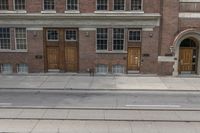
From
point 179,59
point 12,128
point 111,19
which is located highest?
point 111,19

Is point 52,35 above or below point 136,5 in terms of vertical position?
below

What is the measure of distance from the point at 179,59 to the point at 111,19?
6771 millimetres

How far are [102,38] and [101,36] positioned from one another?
0.63ft

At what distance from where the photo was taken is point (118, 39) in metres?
23.8

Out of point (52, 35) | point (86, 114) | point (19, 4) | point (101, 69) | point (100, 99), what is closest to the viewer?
point (86, 114)

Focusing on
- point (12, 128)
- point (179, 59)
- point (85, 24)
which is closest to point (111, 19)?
point (85, 24)

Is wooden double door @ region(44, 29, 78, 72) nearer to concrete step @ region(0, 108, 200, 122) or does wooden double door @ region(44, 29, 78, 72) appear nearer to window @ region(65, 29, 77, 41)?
window @ region(65, 29, 77, 41)

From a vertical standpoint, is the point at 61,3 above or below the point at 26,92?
above

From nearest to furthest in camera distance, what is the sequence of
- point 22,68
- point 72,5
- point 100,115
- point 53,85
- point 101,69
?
point 100,115, point 53,85, point 72,5, point 101,69, point 22,68

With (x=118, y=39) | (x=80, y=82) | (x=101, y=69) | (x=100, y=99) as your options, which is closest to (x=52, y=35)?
(x=101, y=69)

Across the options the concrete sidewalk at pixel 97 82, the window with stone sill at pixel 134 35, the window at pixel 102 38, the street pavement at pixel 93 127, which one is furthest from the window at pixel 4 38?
the street pavement at pixel 93 127

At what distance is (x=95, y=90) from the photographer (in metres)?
19.2

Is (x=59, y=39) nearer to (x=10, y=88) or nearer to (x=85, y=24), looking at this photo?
(x=85, y=24)

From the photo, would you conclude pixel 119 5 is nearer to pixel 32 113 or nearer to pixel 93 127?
pixel 32 113
